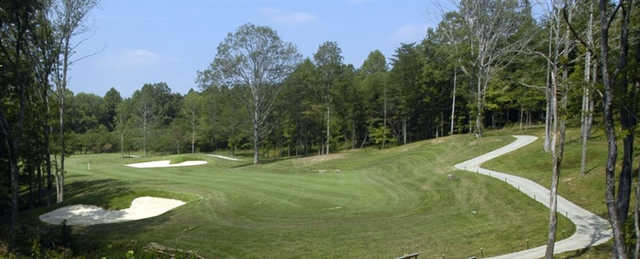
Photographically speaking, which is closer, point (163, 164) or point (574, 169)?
point (574, 169)

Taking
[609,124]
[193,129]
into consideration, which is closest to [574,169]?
[609,124]

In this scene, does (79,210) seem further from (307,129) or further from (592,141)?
(307,129)

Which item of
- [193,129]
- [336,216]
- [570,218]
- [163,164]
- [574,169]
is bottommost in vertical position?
[163,164]

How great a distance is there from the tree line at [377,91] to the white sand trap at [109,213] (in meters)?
2.99

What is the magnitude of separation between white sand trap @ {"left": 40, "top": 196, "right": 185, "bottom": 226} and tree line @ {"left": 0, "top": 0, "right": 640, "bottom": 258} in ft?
9.81

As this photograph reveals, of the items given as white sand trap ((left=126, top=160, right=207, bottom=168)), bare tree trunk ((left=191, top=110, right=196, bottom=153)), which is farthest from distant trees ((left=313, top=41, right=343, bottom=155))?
bare tree trunk ((left=191, top=110, right=196, bottom=153))

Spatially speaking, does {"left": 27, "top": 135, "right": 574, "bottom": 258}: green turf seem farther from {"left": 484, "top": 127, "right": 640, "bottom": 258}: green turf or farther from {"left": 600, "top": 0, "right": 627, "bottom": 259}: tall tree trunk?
{"left": 600, "top": 0, "right": 627, "bottom": 259}: tall tree trunk

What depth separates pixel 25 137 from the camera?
26641 millimetres

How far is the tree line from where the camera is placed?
1110 cm

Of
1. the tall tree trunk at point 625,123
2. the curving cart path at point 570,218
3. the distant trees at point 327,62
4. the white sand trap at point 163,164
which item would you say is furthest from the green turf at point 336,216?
the distant trees at point 327,62

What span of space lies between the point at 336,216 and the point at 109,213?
49.8 feet

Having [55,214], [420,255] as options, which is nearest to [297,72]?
[55,214]

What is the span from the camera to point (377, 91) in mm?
66062

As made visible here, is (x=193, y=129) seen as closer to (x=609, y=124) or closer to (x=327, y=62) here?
(x=327, y=62)
